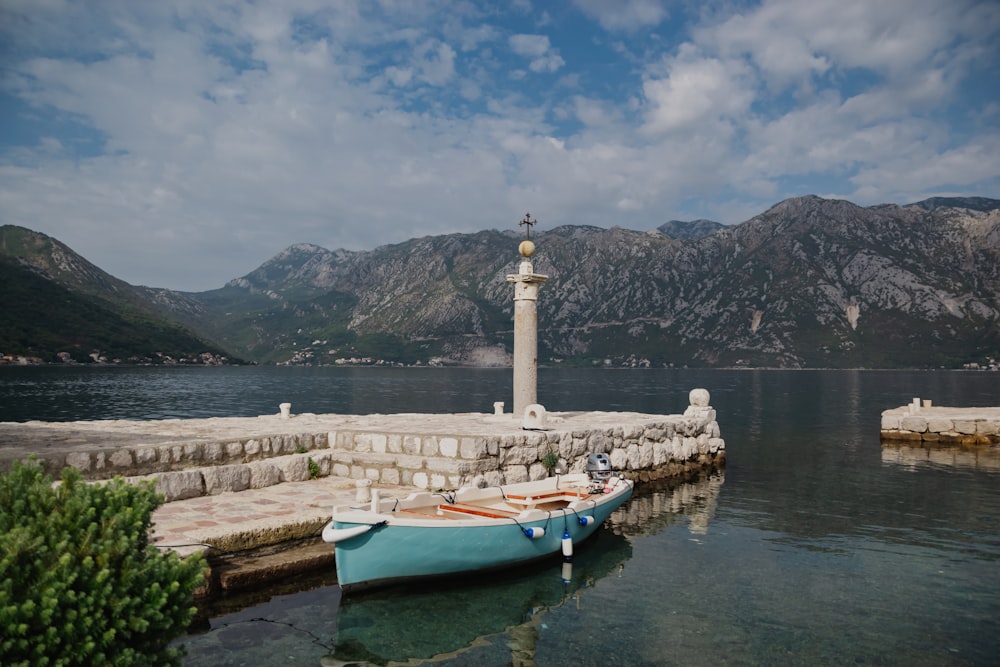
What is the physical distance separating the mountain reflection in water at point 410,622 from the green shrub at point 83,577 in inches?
139

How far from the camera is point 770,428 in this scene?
44750mm

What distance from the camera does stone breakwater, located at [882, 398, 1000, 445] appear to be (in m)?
36.1

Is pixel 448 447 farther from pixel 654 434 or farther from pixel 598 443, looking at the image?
pixel 654 434

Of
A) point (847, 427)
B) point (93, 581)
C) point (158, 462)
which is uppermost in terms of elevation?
point (93, 581)

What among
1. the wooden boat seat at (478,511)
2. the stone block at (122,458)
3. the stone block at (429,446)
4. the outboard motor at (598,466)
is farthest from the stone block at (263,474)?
the outboard motor at (598,466)

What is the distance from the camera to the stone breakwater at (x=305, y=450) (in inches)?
541

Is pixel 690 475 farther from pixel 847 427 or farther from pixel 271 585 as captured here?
pixel 847 427

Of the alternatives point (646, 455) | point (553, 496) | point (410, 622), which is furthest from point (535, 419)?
point (410, 622)

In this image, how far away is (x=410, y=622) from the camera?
33.6ft

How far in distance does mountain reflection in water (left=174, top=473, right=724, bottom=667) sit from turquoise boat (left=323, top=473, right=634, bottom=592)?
33 cm

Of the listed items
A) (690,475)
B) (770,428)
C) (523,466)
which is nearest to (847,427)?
(770,428)

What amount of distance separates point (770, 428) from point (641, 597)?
3695 cm

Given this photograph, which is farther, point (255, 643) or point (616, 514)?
point (616, 514)

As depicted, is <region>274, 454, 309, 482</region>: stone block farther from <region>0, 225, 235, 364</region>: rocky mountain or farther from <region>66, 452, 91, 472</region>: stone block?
<region>0, 225, 235, 364</region>: rocky mountain
